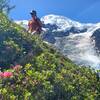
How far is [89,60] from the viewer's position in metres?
59.5

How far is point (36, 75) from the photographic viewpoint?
16438mm

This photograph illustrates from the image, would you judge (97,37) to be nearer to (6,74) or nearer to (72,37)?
(72,37)

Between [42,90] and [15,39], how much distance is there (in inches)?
210

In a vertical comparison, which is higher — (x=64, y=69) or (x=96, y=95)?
(x=64, y=69)

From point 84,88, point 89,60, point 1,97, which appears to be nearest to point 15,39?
point 84,88

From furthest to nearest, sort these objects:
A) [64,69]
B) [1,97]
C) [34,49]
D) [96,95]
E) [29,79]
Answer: [34,49], [64,69], [96,95], [29,79], [1,97]

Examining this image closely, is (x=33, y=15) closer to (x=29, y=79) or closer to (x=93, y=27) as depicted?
(x=29, y=79)

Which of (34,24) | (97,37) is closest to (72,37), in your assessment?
(97,37)

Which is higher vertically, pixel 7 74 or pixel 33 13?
pixel 33 13

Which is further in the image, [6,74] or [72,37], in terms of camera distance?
[72,37]

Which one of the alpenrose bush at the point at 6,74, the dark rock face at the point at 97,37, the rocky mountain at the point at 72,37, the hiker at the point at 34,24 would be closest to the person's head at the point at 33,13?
the hiker at the point at 34,24

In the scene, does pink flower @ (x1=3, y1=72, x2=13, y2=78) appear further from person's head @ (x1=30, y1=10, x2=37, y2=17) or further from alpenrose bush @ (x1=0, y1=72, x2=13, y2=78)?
person's head @ (x1=30, y1=10, x2=37, y2=17)

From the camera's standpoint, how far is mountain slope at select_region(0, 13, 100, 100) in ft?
51.5

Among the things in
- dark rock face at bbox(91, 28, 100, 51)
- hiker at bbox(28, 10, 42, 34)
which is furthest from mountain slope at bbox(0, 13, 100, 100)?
dark rock face at bbox(91, 28, 100, 51)
